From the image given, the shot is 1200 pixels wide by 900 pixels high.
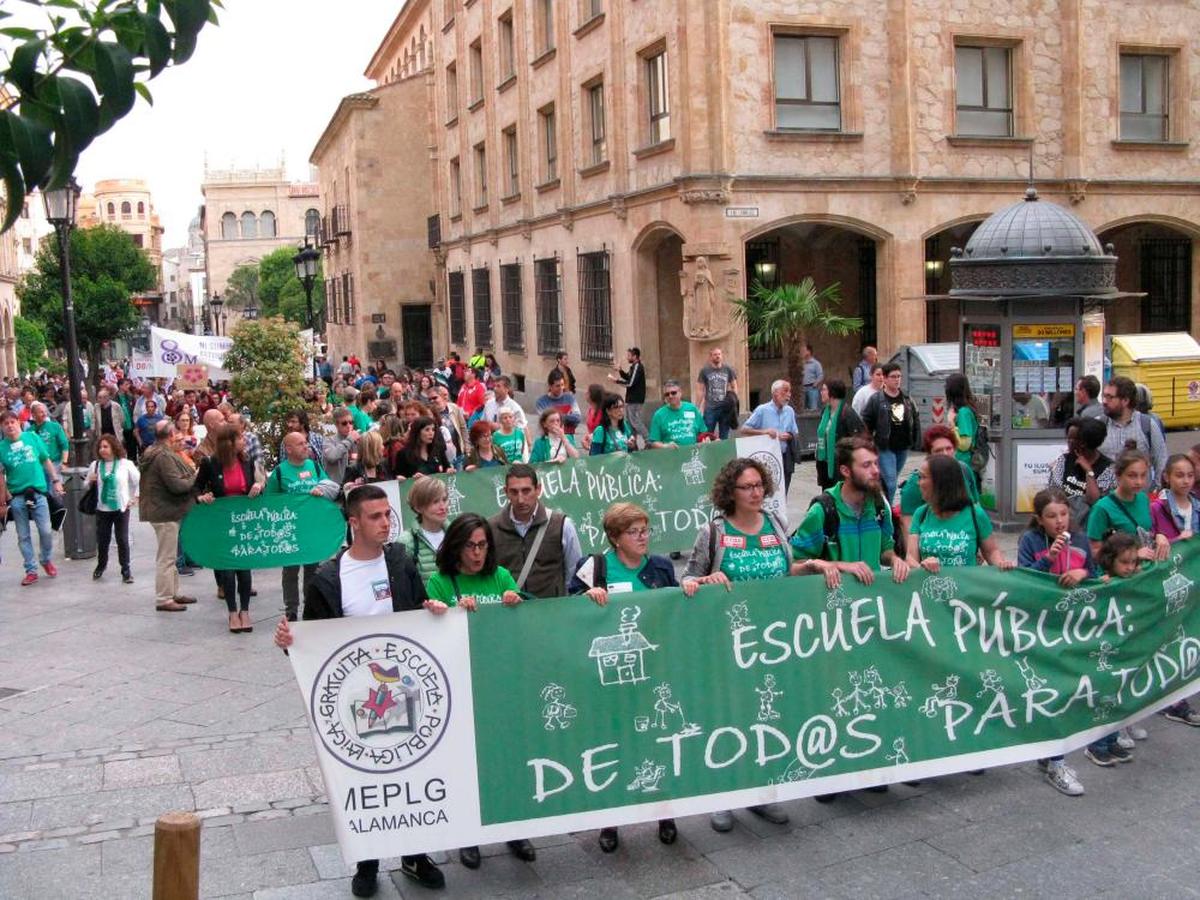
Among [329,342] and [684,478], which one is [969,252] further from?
[329,342]

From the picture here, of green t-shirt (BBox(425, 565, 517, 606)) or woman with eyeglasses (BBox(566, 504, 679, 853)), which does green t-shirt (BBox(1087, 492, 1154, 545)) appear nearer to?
woman with eyeglasses (BBox(566, 504, 679, 853))

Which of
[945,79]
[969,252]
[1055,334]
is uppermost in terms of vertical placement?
[945,79]

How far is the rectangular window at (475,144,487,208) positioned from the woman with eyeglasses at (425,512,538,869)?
33.0m

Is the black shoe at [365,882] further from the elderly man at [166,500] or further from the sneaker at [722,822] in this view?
the elderly man at [166,500]

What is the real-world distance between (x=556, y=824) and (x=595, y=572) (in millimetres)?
1208

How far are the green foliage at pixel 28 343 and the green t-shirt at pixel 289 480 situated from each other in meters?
68.4

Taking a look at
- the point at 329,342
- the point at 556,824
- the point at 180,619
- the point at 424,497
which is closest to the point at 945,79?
the point at 180,619

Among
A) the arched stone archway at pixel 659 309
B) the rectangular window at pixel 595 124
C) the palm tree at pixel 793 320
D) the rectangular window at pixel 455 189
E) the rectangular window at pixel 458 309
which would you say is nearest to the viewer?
the palm tree at pixel 793 320

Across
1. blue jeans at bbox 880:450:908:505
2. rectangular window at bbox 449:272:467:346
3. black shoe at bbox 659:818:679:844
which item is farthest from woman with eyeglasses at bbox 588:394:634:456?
rectangular window at bbox 449:272:467:346

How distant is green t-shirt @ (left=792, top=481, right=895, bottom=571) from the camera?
7129 mm

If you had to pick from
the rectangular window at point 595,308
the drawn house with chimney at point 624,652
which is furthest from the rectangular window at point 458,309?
the drawn house with chimney at point 624,652

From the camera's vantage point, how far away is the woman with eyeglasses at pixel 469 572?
6289 millimetres

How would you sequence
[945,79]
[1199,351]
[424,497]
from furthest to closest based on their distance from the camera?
[945,79]
[1199,351]
[424,497]

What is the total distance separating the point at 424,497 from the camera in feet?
24.2
